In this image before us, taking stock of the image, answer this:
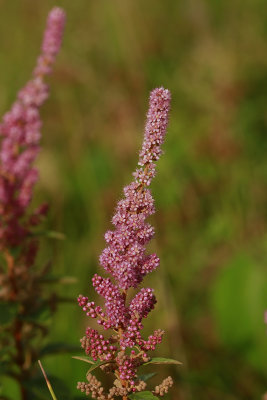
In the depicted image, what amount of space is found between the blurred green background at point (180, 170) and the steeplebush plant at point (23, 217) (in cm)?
96

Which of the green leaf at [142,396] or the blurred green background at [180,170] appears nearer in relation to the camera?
the green leaf at [142,396]

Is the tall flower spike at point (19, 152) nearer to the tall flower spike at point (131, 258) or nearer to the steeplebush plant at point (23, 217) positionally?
the steeplebush plant at point (23, 217)

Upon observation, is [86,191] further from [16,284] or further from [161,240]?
[16,284]

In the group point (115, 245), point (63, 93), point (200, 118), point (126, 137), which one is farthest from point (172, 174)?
point (115, 245)

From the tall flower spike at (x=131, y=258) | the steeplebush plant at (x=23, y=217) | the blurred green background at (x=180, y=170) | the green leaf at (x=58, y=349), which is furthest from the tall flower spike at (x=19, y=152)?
the blurred green background at (x=180, y=170)

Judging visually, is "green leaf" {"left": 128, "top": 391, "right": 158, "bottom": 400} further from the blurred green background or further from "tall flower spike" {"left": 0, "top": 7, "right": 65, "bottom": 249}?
the blurred green background

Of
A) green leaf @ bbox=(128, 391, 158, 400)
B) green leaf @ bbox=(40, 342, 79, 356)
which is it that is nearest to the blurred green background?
green leaf @ bbox=(40, 342, 79, 356)

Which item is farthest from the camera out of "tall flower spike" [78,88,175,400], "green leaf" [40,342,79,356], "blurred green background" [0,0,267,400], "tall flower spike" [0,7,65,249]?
"blurred green background" [0,0,267,400]

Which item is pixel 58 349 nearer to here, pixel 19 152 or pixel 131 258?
pixel 19 152

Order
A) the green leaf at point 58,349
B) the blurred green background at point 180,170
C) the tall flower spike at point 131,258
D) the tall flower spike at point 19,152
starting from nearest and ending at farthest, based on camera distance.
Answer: the tall flower spike at point 131,258
the tall flower spike at point 19,152
the green leaf at point 58,349
the blurred green background at point 180,170

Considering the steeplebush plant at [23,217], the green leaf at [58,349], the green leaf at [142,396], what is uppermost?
the steeplebush plant at [23,217]

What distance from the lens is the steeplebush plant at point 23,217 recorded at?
251 cm

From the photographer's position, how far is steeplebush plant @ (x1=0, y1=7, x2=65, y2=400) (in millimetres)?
2508

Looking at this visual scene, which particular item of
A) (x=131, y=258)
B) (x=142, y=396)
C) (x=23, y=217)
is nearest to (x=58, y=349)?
(x=23, y=217)
